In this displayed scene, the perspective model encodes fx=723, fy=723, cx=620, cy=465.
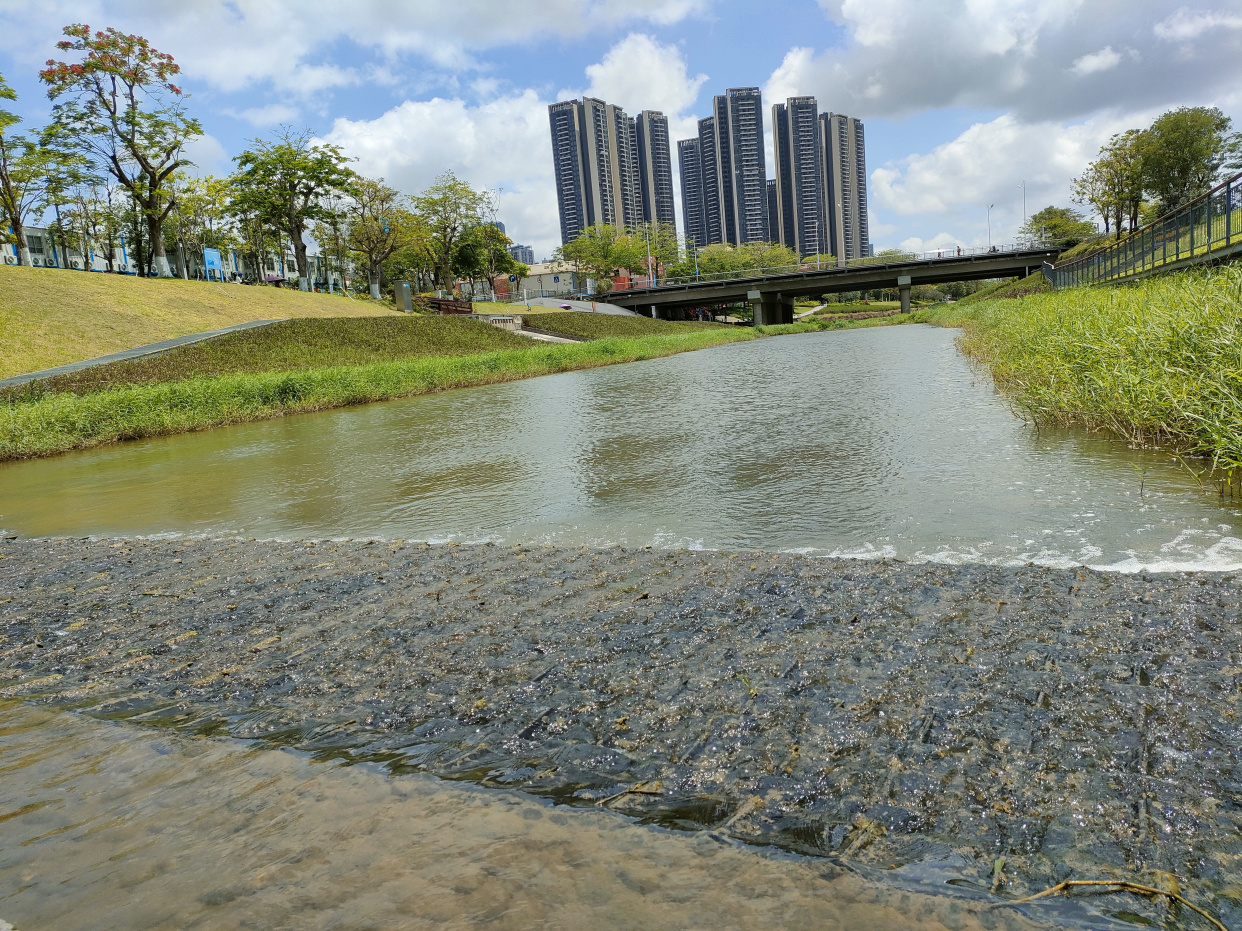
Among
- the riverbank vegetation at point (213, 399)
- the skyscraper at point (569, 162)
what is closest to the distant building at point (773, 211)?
the skyscraper at point (569, 162)

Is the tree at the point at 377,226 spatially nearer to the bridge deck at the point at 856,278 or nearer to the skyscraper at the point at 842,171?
the bridge deck at the point at 856,278

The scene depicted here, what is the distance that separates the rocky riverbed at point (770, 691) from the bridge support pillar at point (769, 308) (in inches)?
2638

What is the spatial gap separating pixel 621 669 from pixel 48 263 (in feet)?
242

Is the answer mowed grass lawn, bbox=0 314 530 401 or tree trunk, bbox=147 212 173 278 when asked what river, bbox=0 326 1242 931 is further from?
tree trunk, bbox=147 212 173 278

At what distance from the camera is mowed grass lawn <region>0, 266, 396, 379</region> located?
2373 centimetres

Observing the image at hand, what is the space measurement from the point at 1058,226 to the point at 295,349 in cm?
8115

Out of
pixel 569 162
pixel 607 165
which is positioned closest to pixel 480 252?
pixel 607 165

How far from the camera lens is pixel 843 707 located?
2617 millimetres

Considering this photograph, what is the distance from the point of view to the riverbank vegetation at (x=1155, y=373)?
6.01m

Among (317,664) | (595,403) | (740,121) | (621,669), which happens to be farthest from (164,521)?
(740,121)

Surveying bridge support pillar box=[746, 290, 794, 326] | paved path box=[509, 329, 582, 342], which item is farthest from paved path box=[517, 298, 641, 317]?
paved path box=[509, 329, 582, 342]

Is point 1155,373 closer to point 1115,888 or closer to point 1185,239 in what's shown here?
point 1115,888

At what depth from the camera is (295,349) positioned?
90.8 feet

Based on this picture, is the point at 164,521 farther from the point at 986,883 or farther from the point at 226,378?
the point at 226,378
